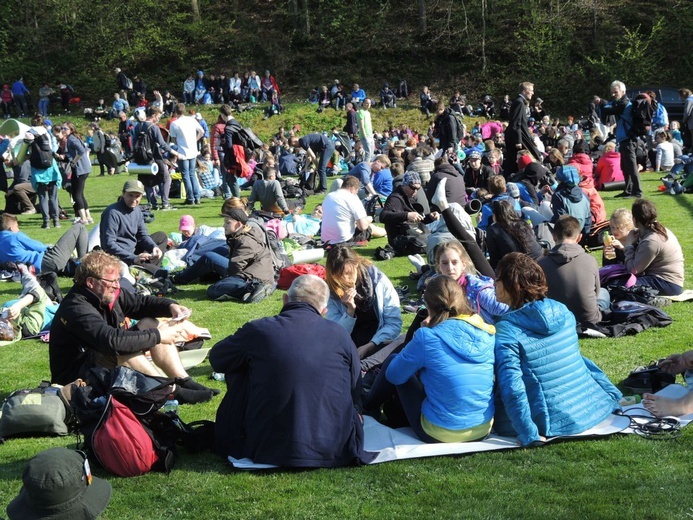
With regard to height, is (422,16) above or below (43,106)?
above

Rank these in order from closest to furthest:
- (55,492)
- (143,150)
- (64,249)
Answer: (55,492) → (64,249) → (143,150)

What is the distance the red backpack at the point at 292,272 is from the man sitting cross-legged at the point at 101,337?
348 cm

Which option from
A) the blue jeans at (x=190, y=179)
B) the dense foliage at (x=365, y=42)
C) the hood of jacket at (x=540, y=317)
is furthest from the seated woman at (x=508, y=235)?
the dense foliage at (x=365, y=42)

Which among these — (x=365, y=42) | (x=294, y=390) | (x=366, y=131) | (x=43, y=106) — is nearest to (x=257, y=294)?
(x=294, y=390)

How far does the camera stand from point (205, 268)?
35.0 ft

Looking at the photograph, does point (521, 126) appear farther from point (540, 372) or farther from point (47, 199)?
point (540, 372)

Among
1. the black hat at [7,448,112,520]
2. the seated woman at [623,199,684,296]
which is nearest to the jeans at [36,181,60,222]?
→ the seated woman at [623,199,684,296]

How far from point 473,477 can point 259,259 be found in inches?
224

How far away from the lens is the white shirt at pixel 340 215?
1187cm

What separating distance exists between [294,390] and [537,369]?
4.62 feet

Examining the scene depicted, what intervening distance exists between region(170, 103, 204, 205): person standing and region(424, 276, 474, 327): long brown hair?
40.2 ft

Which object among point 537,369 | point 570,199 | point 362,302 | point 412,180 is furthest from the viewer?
point 412,180

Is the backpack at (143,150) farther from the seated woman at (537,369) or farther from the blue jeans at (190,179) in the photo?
the seated woman at (537,369)

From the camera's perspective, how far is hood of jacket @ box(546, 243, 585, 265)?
743 cm
